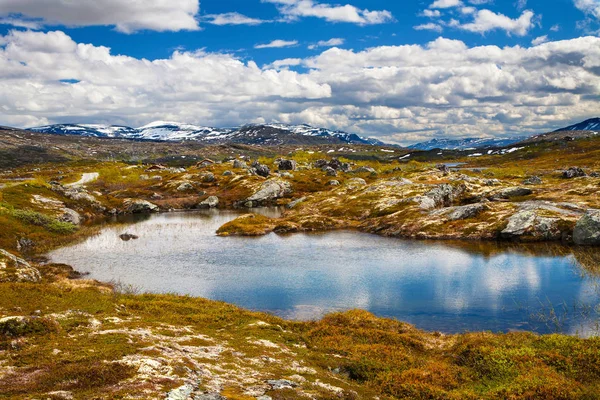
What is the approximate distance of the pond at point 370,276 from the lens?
149 ft

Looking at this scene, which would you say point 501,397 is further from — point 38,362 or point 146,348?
point 38,362

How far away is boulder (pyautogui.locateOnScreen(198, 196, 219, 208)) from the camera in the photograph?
167 meters

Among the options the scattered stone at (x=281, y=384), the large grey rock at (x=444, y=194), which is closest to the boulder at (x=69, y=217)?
the large grey rock at (x=444, y=194)

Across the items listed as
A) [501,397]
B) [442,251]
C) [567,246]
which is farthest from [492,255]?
[501,397]

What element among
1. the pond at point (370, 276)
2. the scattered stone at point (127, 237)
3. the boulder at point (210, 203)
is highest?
the boulder at point (210, 203)

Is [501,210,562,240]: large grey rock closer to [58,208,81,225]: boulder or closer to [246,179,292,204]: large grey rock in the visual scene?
[246,179,292,204]: large grey rock

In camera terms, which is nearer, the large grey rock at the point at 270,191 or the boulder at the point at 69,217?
the boulder at the point at 69,217

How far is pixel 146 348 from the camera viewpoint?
2303 cm

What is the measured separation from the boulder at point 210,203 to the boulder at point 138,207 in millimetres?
18618

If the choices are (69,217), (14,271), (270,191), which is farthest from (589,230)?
(69,217)

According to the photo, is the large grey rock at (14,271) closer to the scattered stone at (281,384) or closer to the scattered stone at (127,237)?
the scattered stone at (281,384)

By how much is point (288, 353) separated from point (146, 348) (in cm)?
948

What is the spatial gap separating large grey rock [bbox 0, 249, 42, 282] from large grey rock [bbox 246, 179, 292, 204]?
120m

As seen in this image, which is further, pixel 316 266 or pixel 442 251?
pixel 442 251
